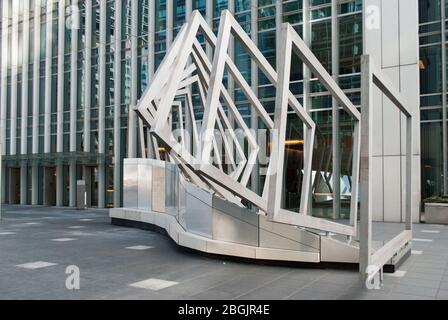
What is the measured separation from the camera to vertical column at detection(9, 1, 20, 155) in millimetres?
34000

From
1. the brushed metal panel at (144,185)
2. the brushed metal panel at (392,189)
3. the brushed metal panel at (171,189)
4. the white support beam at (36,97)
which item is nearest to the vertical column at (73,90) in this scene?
the white support beam at (36,97)

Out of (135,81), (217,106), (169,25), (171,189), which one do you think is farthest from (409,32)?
(135,81)

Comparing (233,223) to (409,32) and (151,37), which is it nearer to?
(409,32)

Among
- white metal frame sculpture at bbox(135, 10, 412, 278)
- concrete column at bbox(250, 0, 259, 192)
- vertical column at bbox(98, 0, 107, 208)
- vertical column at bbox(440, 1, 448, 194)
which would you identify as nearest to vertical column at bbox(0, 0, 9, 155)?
vertical column at bbox(98, 0, 107, 208)

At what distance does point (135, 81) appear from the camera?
91.5ft

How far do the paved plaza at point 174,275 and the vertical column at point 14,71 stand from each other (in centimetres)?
2311

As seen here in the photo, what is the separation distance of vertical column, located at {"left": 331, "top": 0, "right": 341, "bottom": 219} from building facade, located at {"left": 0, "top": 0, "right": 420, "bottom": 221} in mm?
54

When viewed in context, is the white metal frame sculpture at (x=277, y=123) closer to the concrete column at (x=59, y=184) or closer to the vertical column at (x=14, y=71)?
the concrete column at (x=59, y=184)

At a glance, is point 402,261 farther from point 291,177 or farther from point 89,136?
point 89,136

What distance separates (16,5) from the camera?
3484cm

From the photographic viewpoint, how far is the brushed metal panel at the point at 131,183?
1794 cm
